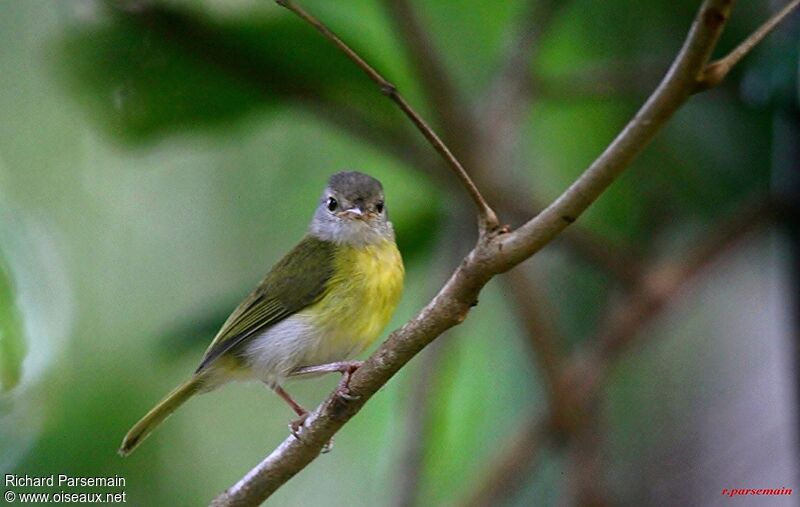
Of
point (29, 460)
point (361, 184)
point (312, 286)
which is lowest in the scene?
point (29, 460)

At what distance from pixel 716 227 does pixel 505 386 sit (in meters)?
1.02

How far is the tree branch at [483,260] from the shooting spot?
1.63 metres

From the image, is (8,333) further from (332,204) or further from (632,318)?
(632,318)

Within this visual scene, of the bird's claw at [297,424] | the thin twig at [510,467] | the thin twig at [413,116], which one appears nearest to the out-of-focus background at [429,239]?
the thin twig at [510,467]

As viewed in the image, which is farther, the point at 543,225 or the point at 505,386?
the point at 505,386

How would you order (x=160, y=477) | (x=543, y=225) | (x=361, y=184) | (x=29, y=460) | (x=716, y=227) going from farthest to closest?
1. (x=716, y=227)
2. (x=160, y=477)
3. (x=361, y=184)
4. (x=29, y=460)
5. (x=543, y=225)

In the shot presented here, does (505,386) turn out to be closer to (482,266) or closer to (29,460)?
(29,460)

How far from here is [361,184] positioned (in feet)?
10.6

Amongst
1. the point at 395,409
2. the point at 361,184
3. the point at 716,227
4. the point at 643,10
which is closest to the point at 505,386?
the point at 395,409

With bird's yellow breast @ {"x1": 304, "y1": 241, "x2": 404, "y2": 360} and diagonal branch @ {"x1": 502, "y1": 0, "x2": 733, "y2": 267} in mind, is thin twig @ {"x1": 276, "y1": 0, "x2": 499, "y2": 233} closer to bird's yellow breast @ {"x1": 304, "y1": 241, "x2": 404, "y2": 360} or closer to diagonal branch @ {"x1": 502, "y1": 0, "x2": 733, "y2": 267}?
diagonal branch @ {"x1": 502, "y1": 0, "x2": 733, "y2": 267}

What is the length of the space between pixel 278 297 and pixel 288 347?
0.14m

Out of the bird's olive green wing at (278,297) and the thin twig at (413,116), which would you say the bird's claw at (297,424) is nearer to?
the bird's olive green wing at (278,297)

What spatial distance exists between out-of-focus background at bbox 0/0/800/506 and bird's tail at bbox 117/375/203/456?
0.95 ft

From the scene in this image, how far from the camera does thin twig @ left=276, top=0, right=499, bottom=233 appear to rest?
1704 mm
